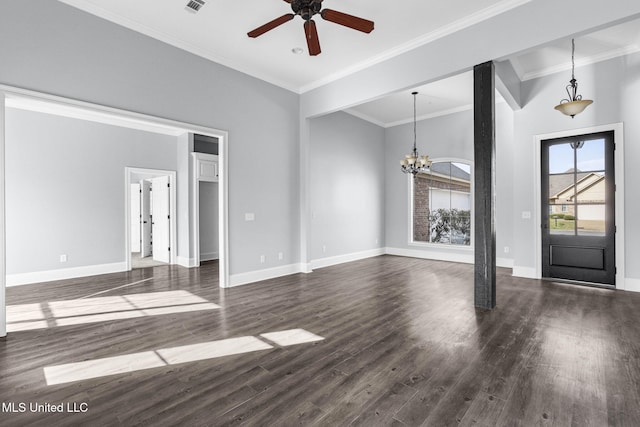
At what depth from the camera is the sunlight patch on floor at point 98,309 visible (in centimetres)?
342

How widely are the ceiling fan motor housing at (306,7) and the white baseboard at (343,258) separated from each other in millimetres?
4618

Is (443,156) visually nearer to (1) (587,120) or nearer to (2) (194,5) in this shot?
(1) (587,120)

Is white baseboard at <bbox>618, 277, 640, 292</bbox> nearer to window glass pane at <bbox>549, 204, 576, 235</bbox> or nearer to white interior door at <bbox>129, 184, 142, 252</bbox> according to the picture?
window glass pane at <bbox>549, 204, 576, 235</bbox>

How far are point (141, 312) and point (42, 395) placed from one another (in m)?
1.70

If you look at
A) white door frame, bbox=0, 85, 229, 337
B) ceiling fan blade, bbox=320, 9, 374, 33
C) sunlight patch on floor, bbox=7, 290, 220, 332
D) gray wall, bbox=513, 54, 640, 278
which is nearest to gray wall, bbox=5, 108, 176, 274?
white door frame, bbox=0, 85, 229, 337

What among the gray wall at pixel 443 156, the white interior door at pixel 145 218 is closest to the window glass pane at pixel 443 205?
the gray wall at pixel 443 156

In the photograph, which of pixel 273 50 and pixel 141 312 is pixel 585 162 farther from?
pixel 141 312

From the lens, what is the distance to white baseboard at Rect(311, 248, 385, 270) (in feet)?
21.7

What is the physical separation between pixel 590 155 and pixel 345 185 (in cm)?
438

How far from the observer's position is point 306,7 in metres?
2.71

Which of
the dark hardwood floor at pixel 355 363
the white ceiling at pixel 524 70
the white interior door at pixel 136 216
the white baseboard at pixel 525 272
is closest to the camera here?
the dark hardwood floor at pixel 355 363

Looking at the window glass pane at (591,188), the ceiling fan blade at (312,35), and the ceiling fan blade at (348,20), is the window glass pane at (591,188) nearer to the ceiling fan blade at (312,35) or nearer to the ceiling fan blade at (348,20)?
the ceiling fan blade at (348,20)

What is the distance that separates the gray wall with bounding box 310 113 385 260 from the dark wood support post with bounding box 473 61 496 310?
346 cm

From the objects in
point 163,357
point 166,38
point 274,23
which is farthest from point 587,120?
point 163,357
